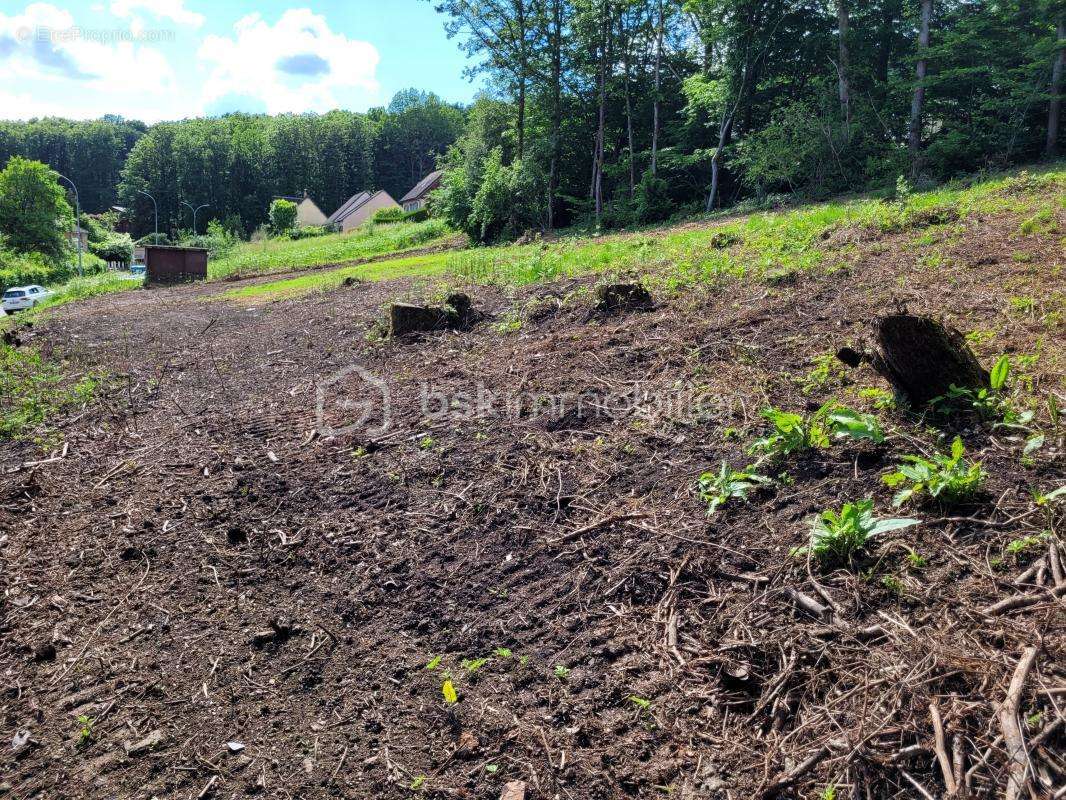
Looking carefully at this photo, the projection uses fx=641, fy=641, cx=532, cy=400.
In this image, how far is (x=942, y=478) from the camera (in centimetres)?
235

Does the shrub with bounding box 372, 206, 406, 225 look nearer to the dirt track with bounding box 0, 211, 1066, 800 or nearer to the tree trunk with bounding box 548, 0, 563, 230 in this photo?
the tree trunk with bounding box 548, 0, 563, 230

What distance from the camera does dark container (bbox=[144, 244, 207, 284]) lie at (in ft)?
64.3

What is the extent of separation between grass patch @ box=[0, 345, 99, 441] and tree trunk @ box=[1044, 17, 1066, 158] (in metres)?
20.8

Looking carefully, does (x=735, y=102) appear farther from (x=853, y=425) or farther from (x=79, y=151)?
(x=79, y=151)

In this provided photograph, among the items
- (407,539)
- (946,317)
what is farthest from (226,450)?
(946,317)

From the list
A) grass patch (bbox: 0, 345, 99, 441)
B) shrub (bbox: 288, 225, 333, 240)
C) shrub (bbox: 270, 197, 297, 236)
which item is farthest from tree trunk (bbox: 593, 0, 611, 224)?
shrub (bbox: 270, 197, 297, 236)

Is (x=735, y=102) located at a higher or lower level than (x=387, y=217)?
higher

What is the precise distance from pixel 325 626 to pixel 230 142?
104 metres

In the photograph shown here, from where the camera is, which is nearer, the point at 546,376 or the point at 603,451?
the point at 603,451

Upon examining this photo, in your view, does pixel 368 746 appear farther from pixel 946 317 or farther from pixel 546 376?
pixel 946 317

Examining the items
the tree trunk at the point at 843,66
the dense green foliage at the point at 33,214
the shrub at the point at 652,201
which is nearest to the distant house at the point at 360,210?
the dense green foliage at the point at 33,214

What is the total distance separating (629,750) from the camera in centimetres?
193

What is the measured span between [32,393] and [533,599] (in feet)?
19.4

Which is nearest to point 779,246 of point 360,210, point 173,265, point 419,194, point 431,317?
point 431,317
